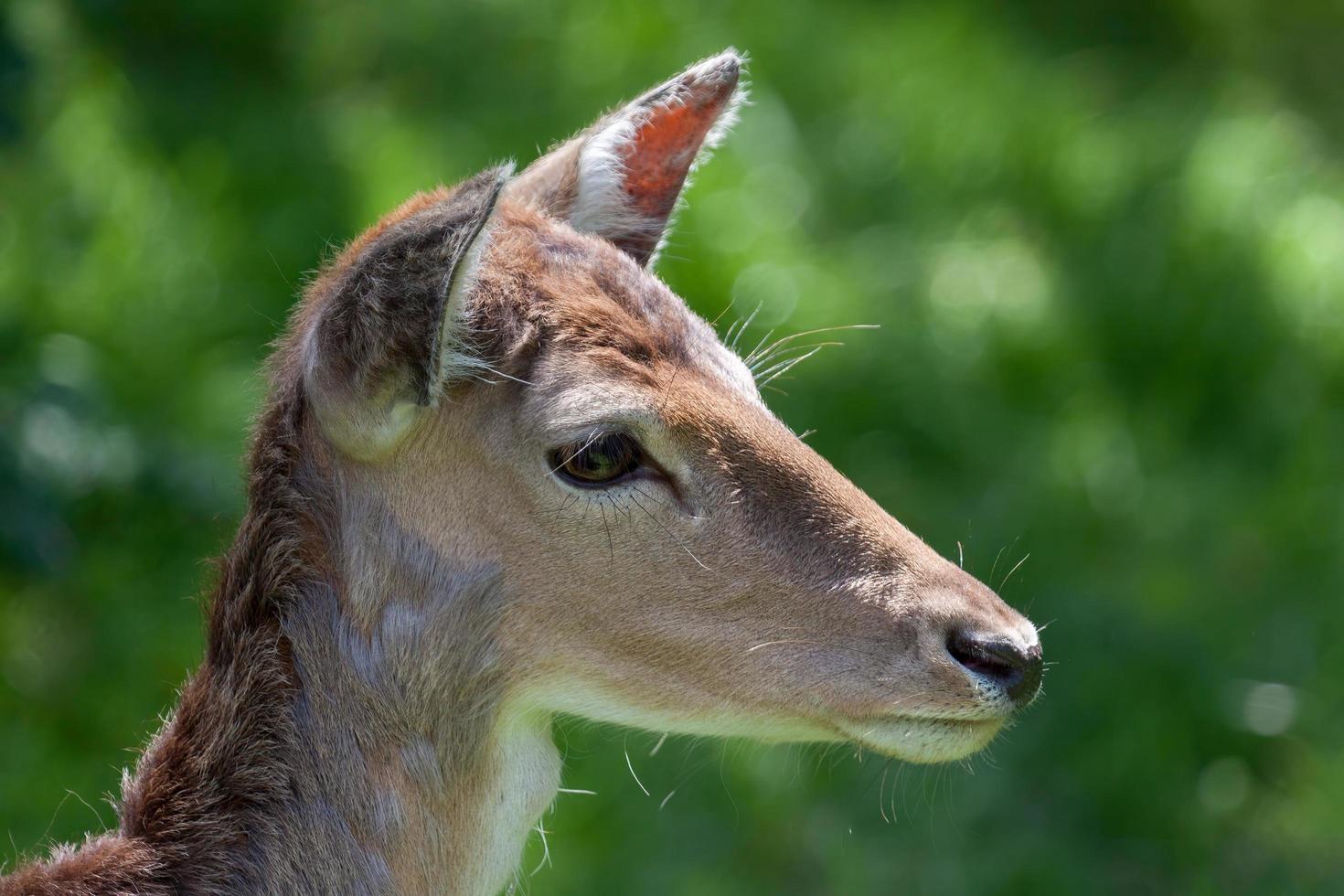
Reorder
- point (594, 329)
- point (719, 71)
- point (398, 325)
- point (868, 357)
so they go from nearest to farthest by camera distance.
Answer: point (398, 325), point (594, 329), point (719, 71), point (868, 357)

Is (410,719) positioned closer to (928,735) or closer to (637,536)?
(637,536)

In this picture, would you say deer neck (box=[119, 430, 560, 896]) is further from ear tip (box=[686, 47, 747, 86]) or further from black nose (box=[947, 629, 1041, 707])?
ear tip (box=[686, 47, 747, 86])

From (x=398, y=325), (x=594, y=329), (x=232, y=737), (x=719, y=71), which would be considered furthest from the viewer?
(x=719, y=71)

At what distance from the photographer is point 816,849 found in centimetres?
631

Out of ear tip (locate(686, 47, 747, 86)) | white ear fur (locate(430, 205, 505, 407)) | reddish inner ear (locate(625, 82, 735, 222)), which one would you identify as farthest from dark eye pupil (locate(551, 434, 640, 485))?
ear tip (locate(686, 47, 747, 86))

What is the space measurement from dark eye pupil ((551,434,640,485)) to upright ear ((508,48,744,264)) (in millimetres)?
867

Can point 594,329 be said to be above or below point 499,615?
above

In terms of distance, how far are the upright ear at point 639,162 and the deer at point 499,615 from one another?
24.8 inches

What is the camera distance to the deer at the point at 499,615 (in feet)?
11.1

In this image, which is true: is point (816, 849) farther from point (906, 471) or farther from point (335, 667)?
point (335, 667)

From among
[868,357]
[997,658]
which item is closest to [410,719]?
[997,658]

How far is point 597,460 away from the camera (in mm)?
3438

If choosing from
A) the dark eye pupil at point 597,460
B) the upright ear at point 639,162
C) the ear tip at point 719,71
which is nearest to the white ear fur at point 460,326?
the dark eye pupil at point 597,460

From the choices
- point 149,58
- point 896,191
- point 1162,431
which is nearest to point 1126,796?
point 1162,431
